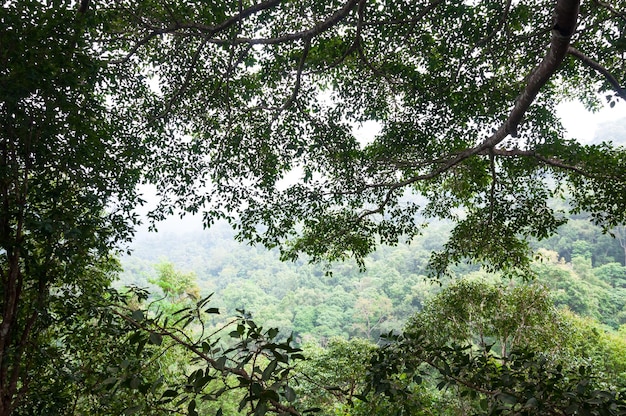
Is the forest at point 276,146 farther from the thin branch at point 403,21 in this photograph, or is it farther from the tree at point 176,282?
the tree at point 176,282

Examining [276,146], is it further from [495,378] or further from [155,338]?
[155,338]

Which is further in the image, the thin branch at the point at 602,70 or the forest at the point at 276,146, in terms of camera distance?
the thin branch at the point at 602,70

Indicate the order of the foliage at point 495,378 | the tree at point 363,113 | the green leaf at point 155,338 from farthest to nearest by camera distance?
1. the tree at point 363,113
2. the foliage at point 495,378
3. the green leaf at point 155,338

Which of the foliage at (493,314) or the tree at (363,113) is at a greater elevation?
the tree at (363,113)

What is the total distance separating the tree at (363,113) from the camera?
3.22 metres

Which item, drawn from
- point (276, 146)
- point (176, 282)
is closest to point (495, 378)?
point (276, 146)

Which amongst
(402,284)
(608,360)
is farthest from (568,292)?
(402,284)

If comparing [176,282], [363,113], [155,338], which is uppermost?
[176,282]

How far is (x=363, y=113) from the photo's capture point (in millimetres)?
4031

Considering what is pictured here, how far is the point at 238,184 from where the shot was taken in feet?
12.5

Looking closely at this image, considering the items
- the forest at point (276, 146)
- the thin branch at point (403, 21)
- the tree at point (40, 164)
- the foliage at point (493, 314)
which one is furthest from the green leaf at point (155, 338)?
the foliage at point (493, 314)

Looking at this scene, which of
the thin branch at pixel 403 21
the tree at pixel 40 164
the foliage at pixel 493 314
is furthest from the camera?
the foliage at pixel 493 314

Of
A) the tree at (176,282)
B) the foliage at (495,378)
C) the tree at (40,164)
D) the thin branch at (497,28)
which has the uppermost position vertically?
the tree at (176,282)

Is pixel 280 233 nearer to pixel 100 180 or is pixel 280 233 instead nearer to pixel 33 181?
pixel 100 180
